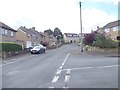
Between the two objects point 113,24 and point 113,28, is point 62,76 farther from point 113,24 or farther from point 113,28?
point 113,24

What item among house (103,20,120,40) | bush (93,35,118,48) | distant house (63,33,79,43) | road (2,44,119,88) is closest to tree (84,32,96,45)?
bush (93,35,118,48)

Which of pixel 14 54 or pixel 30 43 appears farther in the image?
pixel 30 43

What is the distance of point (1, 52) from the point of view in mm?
38344

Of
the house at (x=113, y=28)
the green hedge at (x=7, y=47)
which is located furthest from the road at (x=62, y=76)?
the house at (x=113, y=28)

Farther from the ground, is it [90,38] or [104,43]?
[90,38]

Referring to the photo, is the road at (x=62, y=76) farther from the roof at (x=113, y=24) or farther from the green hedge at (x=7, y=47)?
the roof at (x=113, y=24)

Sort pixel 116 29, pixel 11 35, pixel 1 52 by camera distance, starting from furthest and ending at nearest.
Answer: pixel 116 29 → pixel 11 35 → pixel 1 52

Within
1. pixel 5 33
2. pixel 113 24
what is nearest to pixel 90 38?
pixel 5 33

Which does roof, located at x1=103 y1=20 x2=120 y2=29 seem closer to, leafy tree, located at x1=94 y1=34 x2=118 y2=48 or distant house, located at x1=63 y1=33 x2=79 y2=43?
leafy tree, located at x1=94 y1=34 x2=118 y2=48

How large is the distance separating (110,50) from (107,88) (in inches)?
1249

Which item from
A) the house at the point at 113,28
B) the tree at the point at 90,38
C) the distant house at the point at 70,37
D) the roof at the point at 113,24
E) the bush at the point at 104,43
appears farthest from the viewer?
the distant house at the point at 70,37

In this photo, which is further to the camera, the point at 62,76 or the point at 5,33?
the point at 5,33

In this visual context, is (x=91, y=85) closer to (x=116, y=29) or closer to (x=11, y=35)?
(x=11, y=35)

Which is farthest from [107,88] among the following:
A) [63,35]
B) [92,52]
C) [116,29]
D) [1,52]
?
[63,35]
